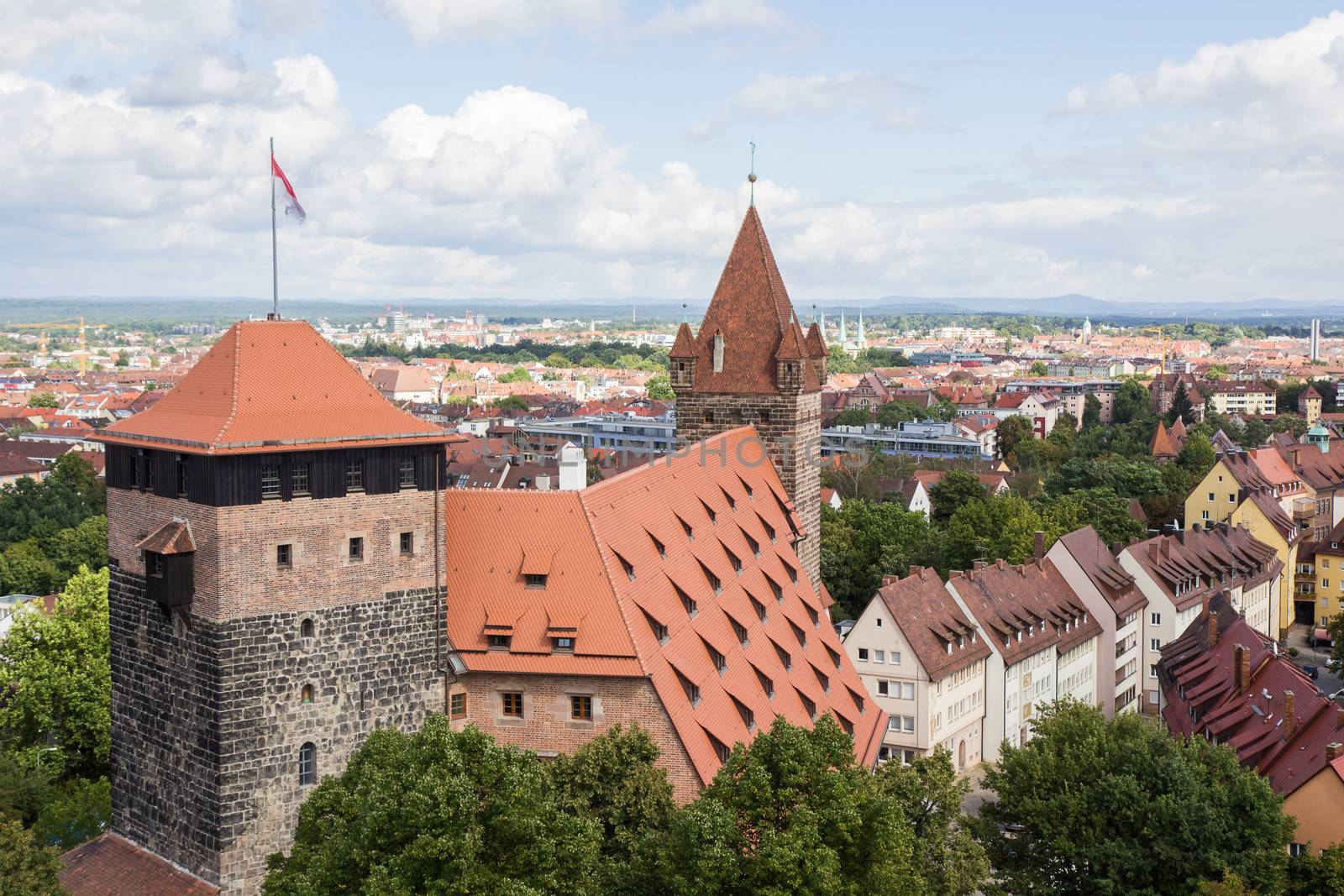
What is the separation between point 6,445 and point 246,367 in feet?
461

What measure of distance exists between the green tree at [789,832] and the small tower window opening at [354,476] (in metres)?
11.4

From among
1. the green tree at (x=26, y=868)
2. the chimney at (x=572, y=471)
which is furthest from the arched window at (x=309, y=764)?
the chimney at (x=572, y=471)

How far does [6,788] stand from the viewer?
148 feet

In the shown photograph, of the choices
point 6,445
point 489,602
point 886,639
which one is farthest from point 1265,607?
point 6,445

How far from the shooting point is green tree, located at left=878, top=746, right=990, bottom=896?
35344mm

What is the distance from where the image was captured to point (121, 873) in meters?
35.5

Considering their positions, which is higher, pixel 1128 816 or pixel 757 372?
pixel 757 372

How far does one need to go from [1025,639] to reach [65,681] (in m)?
40.3

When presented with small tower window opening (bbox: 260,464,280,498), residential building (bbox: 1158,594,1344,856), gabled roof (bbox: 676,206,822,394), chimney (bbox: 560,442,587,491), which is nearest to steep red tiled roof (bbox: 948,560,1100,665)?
residential building (bbox: 1158,594,1344,856)

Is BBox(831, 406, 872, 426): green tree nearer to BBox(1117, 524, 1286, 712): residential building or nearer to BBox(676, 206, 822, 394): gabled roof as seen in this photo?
BBox(1117, 524, 1286, 712): residential building

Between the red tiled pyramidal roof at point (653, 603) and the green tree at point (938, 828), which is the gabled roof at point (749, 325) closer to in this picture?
the red tiled pyramidal roof at point (653, 603)

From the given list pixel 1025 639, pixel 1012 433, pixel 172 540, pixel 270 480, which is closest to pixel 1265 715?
pixel 1025 639

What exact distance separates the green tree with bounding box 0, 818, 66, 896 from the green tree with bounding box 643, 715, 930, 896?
14.4 meters

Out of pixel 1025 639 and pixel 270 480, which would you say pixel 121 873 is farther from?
pixel 1025 639
